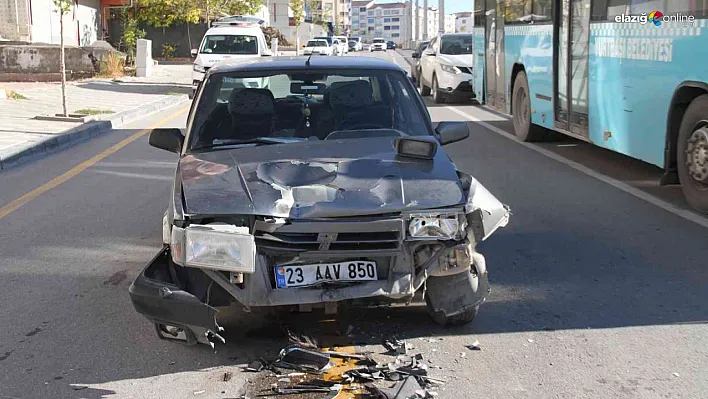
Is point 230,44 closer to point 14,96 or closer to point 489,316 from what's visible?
point 14,96

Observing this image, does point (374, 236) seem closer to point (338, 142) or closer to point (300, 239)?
point (300, 239)

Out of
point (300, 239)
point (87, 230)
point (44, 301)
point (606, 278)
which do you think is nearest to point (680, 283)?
point (606, 278)

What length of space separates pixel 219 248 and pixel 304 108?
6.74ft

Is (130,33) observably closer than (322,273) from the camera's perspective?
No

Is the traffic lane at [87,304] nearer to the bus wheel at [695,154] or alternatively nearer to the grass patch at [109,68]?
the bus wheel at [695,154]

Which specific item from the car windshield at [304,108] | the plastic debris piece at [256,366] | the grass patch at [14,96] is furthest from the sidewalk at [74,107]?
the plastic debris piece at [256,366]

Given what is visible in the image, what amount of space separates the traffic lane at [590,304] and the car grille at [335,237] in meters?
0.73

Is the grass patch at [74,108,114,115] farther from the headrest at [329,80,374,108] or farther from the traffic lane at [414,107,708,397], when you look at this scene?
the headrest at [329,80,374,108]

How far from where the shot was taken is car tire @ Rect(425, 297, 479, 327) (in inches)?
203

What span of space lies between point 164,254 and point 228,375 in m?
0.83

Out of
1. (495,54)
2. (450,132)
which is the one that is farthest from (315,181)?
(495,54)

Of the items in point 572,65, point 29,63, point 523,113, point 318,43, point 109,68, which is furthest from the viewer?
point 318,43

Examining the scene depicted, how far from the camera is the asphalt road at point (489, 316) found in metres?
4.54

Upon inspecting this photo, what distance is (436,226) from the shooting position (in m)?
4.70
